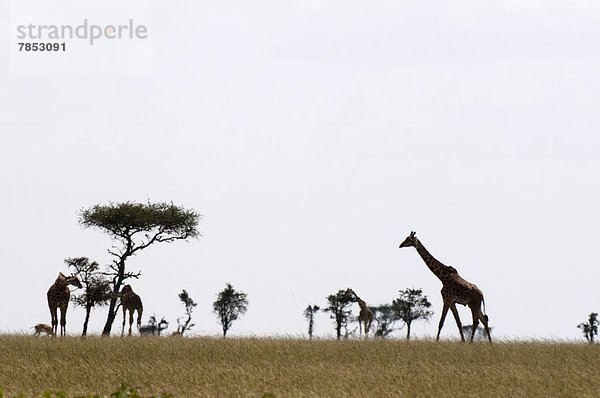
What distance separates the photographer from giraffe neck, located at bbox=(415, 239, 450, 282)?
3024 centimetres

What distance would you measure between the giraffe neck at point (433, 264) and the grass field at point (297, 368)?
282 cm

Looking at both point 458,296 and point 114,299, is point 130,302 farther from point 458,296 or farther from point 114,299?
point 458,296

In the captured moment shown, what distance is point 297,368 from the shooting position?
2188cm

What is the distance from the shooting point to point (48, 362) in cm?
2442

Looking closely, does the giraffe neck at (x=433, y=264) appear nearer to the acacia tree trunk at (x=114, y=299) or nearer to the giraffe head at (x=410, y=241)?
the giraffe head at (x=410, y=241)

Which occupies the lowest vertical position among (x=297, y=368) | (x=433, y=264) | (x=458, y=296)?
(x=297, y=368)

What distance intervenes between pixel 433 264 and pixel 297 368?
982cm

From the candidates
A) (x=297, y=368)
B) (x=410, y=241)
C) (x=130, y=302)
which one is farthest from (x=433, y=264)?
(x=130, y=302)

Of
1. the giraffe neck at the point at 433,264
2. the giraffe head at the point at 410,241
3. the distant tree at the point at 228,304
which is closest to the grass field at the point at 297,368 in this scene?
the giraffe neck at the point at 433,264

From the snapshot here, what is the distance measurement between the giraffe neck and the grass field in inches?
111

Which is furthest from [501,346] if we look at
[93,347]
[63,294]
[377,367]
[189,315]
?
[189,315]

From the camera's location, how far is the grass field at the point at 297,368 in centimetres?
1883

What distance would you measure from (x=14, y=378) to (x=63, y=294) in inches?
516

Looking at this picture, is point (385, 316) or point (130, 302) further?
point (385, 316)
